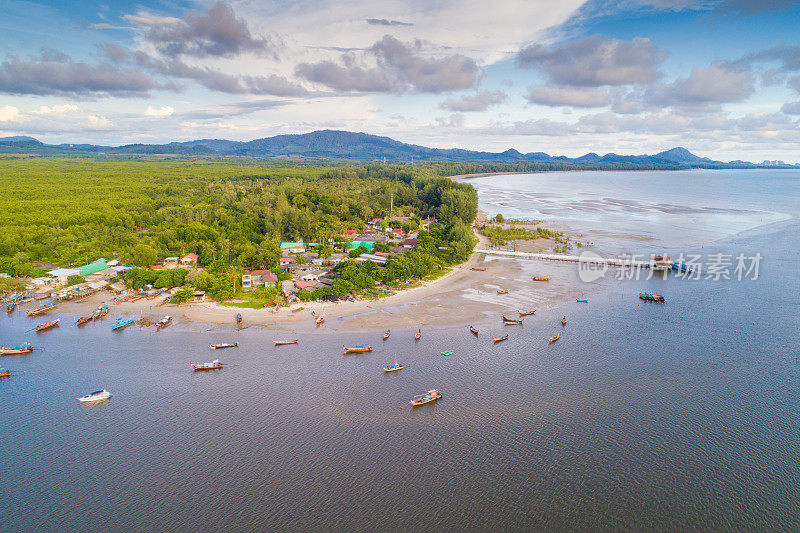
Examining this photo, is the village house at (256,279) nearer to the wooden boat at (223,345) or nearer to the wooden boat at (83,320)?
the wooden boat at (223,345)

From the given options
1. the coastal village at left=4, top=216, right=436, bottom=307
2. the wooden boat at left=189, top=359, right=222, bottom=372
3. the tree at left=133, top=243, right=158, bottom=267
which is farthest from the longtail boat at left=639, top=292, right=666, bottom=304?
the tree at left=133, top=243, right=158, bottom=267

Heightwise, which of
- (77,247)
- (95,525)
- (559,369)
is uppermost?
(77,247)

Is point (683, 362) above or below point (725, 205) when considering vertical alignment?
below

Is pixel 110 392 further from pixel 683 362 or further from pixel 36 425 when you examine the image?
pixel 683 362

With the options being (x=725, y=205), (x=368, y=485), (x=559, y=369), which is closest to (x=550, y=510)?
(x=368, y=485)

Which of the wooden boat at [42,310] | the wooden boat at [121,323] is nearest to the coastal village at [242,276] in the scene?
the wooden boat at [42,310]

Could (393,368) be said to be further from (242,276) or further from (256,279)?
(242,276)
